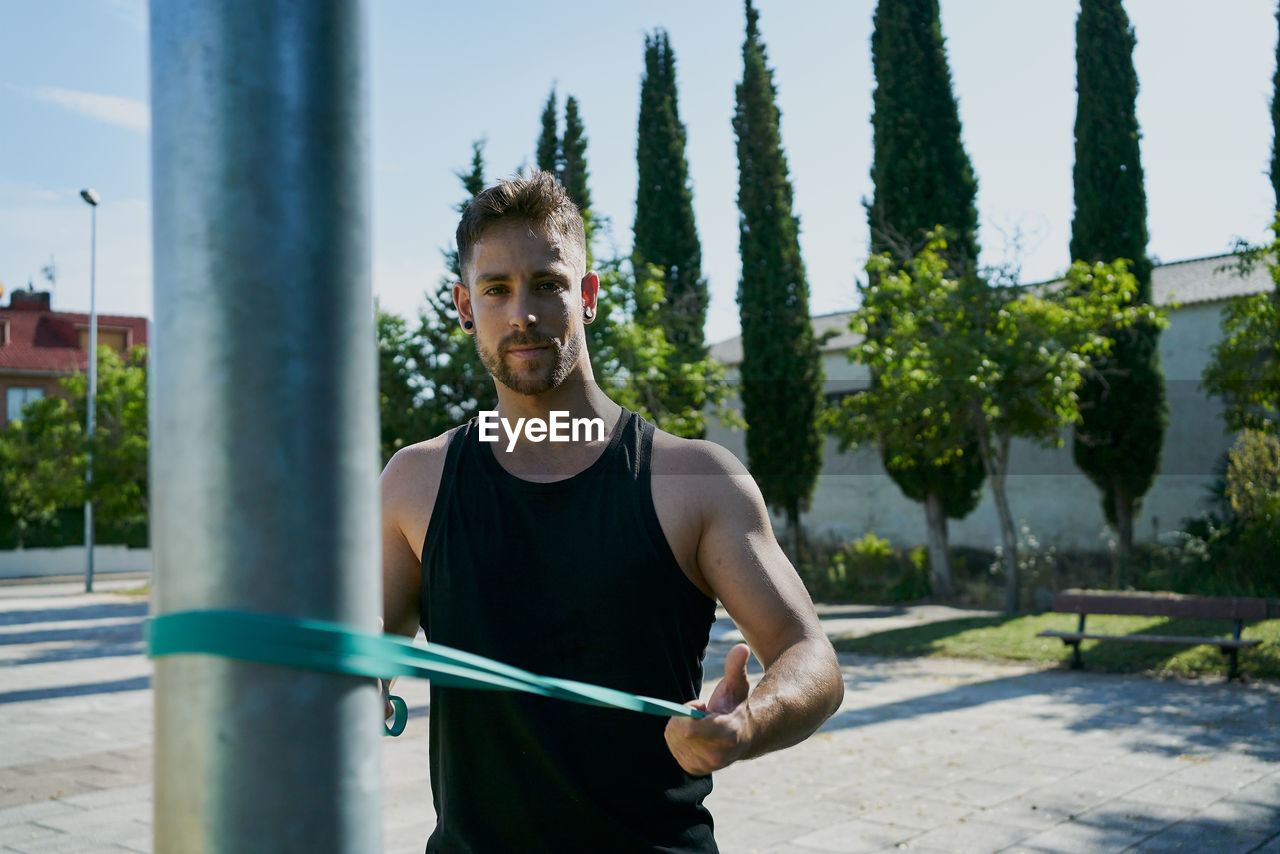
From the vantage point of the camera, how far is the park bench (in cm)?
1113

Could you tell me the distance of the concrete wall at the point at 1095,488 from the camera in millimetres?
22344

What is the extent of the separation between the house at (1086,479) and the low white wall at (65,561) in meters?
21.9

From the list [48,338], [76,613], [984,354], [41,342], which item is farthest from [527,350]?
[48,338]

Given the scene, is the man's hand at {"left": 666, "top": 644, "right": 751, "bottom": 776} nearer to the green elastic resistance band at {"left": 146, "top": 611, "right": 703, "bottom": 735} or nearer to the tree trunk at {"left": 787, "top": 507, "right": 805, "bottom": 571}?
the green elastic resistance band at {"left": 146, "top": 611, "right": 703, "bottom": 735}

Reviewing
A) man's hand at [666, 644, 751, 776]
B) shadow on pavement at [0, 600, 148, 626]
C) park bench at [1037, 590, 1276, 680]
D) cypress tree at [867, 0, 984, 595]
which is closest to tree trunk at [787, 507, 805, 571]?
cypress tree at [867, 0, 984, 595]

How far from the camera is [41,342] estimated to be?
44812 mm

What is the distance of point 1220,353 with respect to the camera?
A: 16750mm

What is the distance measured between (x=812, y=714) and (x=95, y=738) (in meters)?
8.97

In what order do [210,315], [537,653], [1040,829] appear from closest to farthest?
[210,315] → [537,653] → [1040,829]

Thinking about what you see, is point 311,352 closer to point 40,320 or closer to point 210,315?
point 210,315

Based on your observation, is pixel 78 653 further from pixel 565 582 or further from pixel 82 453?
pixel 565 582

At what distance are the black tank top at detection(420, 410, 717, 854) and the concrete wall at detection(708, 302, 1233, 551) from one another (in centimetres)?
2053

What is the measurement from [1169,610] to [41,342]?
45041mm

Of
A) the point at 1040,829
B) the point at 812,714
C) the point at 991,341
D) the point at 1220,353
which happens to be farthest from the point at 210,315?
the point at 1220,353
